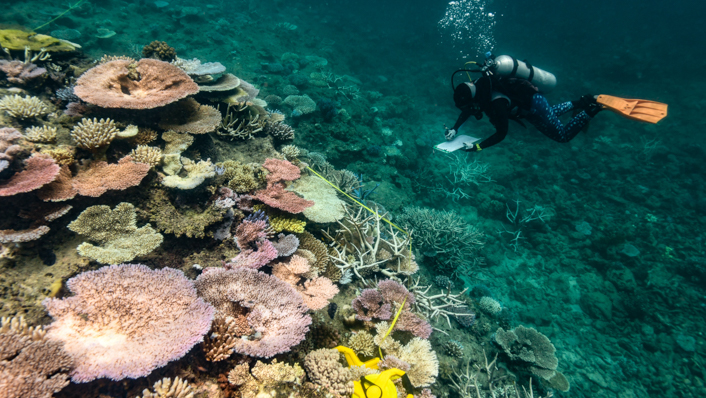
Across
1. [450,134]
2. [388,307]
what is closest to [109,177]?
[388,307]

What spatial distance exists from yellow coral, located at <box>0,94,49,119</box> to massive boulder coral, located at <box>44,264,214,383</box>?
2853mm

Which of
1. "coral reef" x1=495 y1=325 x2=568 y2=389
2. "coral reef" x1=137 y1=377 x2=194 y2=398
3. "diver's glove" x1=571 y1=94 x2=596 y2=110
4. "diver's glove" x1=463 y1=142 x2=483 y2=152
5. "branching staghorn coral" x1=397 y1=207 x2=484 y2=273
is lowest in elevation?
"coral reef" x1=495 y1=325 x2=568 y2=389

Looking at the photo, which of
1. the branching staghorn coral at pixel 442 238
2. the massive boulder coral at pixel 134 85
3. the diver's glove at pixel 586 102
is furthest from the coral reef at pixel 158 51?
the diver's glove at pixel 586 102

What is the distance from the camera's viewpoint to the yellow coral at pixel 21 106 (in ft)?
10.5

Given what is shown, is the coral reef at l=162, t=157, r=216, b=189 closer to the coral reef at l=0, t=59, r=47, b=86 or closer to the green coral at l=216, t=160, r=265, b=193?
the green coral at l=216, t=160, r=265, b=193

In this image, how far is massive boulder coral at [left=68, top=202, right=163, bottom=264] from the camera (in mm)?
2459

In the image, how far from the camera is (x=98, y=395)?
5.69 ft

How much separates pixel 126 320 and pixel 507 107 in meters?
6.17

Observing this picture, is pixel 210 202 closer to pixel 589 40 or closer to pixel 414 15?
pixel 589 40

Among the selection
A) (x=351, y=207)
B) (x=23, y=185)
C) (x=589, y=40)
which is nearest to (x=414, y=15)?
(x=589, y=40)

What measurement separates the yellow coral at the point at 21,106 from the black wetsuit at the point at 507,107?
6248mm

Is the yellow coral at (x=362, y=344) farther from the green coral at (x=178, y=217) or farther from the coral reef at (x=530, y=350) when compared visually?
the coral reef at (x=530, y=350)

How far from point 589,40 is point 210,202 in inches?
1253

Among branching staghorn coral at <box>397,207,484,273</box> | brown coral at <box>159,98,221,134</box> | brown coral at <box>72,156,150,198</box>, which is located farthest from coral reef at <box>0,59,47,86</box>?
branching staghorn coral at <box>397,207,484,273</box>
